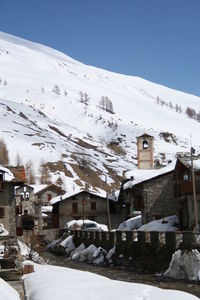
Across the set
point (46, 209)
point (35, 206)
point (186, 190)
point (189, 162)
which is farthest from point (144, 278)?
point (46, 209)

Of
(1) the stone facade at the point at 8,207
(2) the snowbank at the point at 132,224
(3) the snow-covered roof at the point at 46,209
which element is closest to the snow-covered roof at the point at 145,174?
(2) the snowbank at the point at 132,224

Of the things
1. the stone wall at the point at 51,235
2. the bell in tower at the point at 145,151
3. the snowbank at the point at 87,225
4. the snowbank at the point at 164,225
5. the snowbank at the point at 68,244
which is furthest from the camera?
the bell in tower at the point at 145,151

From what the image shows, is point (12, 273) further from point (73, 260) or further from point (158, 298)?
point (73, 260)

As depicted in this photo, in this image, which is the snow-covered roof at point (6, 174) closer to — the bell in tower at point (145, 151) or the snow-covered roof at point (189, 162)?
the snow-covered roof at point (189, 162)

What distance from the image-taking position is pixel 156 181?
64625 millimetres

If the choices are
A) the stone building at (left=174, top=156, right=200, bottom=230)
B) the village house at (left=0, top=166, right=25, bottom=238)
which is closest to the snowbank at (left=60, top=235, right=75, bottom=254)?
the village house at (left=0, top=166, right=25, bottom=238)

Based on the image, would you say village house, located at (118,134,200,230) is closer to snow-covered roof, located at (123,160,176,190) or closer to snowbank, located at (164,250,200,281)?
snow-covered roof, located at (123,160,176,190)

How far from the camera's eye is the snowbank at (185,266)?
1345 inches

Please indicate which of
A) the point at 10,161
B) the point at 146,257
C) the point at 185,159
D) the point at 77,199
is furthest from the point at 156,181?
the point at 10,161

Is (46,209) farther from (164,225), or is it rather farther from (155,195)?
(164,225)

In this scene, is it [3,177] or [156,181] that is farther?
[156,181]

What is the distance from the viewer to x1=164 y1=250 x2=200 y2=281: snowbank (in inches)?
1345

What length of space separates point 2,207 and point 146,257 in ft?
71.2

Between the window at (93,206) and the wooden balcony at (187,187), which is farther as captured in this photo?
the window at (93,206)
